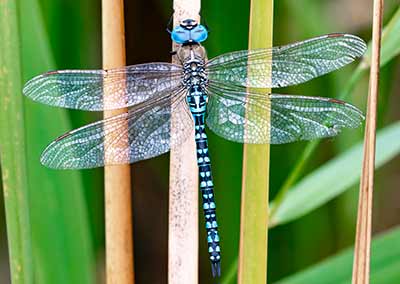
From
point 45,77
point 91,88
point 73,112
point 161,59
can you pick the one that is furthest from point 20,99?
point 161,59

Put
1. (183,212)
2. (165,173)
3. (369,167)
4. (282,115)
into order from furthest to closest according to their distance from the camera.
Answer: (165,173) → (282,115) → (183,212) → (369,167)

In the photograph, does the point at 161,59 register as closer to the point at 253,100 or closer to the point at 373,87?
the point at 253,100

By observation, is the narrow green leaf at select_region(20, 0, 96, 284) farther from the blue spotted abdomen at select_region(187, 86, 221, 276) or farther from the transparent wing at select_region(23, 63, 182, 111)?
the blue spotted abdomen at select_region(187, 86, 221, 276)

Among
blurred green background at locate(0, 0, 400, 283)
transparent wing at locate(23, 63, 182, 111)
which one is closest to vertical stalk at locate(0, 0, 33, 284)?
transparent wing at locate(23, 63, 182, 111)

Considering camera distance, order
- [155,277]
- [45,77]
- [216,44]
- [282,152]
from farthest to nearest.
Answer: [155,277] → [282,152] → [216,44] → [45,77]

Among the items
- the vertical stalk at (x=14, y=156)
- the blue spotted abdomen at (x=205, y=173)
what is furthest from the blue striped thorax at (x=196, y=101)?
the vertical stalk at (x=14, y=156)

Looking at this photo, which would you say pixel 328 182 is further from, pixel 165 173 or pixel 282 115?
pixel 165 173

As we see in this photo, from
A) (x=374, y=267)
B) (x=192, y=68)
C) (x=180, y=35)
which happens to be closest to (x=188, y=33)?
(x=180, y=35)

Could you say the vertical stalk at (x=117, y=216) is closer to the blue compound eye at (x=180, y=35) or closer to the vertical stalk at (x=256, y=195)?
Answer: the blue compound eye at (x=180, y=35)
